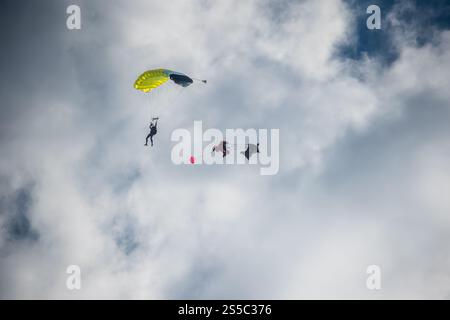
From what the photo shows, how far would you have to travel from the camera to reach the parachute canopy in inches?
1282

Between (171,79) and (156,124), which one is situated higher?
(171,79)

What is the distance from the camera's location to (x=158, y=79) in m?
33.0

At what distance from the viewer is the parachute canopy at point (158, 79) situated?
3256cm
